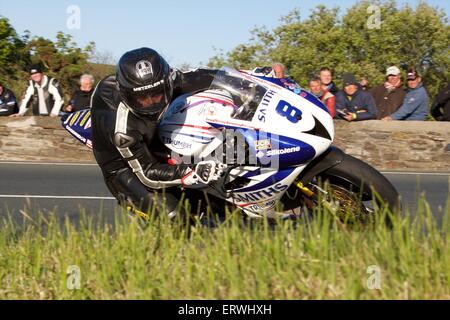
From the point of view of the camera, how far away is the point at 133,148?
538 centimetres

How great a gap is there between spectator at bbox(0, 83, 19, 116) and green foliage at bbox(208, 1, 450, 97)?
26.1 feet

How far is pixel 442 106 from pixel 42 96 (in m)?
6.39

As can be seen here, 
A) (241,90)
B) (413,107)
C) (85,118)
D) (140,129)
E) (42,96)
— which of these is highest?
(42,96)

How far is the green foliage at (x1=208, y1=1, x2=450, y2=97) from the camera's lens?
66.5 ft

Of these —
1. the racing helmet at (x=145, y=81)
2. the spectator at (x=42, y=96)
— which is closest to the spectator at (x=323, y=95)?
the spectator at (x=42, y=96)

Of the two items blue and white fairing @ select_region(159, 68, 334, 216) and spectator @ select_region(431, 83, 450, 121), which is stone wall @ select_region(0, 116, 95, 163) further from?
blue and white fairing @ select_region(159, 68, 334, 216)

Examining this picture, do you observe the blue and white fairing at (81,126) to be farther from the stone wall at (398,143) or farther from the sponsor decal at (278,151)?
the stone wall at (398,143)

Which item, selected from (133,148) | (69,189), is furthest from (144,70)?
(69,189)

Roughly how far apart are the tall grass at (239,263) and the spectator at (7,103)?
8910 millimetres

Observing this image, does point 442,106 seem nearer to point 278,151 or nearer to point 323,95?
point 323,95

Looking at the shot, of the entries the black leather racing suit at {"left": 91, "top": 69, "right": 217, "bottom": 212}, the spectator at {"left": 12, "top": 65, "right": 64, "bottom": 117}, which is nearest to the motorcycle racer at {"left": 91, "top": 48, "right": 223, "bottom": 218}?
the black leather racing suit at {"left": 91, "top": 69, "right": 217, "bottom": 212}

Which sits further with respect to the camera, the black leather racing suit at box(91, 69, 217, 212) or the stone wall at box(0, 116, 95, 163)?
the stone wall at box(0, 116, 95, 163)

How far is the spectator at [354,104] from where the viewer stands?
38.7 feet
